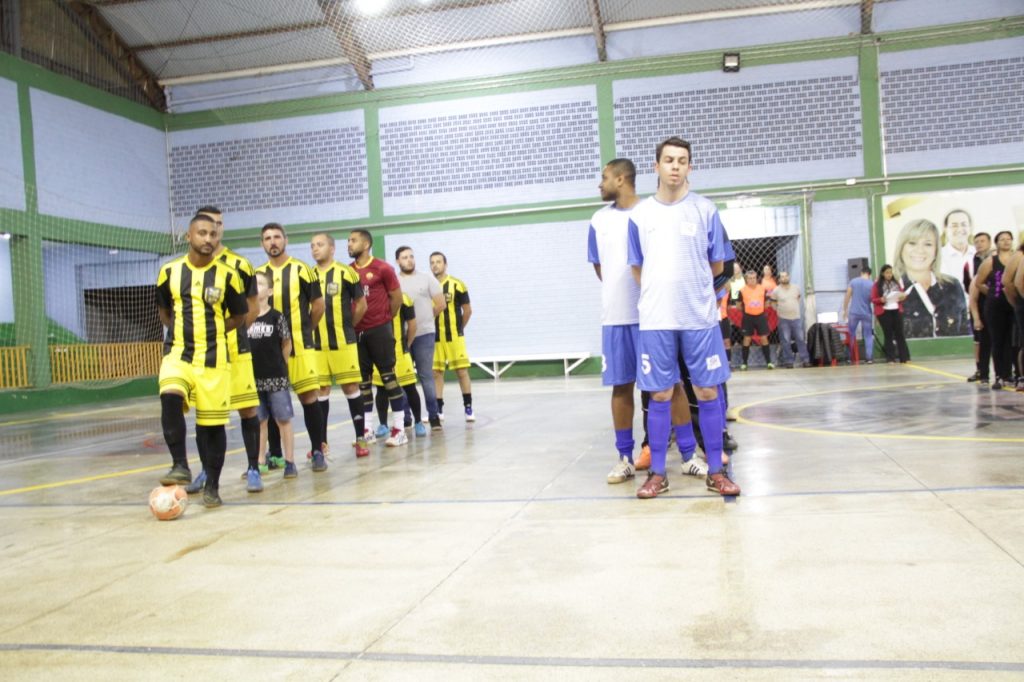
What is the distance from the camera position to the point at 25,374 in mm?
17359

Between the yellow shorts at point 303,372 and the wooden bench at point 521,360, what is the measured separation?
1312 cm

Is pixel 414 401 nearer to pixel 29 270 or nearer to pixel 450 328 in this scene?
pixel 450 328

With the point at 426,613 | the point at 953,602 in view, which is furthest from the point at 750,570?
the point at 426,613

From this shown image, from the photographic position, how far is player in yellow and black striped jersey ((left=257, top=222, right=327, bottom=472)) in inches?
253

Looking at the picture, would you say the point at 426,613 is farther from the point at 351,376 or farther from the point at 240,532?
the point at 351,376

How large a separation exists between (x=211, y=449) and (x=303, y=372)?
51.0 inches

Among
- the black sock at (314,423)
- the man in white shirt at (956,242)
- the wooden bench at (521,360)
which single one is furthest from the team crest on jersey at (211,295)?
the man in white shirt at (956,242)

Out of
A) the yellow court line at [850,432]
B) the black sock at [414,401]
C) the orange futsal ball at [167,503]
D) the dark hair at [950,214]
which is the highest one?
the dark hair at [950,214]

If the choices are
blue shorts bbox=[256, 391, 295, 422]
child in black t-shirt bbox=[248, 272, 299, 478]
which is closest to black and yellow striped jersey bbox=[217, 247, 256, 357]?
child in black t-shirt bbox=[248, 272, 299, 478]

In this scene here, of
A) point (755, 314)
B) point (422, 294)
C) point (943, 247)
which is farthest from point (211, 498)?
point (943, 247)

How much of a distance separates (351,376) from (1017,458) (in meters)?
4.73

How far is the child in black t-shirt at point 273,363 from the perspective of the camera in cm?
616

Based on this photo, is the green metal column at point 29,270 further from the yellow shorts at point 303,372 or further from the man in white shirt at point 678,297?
the man in white shirt at point 678,297

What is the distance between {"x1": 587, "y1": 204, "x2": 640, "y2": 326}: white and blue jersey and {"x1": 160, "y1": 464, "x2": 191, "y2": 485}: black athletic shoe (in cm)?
272
